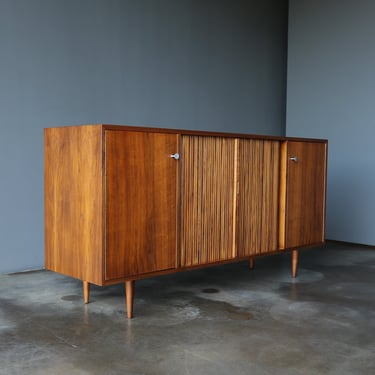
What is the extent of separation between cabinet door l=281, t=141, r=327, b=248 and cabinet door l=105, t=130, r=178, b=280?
3.49 feet

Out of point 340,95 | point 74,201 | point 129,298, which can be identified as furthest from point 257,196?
point 340,95

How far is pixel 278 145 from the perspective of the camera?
3598 mm

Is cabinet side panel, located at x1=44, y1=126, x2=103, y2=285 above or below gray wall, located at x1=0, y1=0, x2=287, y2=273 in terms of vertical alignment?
below

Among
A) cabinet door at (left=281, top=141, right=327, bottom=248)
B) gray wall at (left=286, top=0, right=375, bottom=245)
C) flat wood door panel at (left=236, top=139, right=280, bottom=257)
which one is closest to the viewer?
flat wood door panel at (left=236, top=139, right=280, bottom=257)

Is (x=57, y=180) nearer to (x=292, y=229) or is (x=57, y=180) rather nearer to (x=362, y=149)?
(x=292, y=229)

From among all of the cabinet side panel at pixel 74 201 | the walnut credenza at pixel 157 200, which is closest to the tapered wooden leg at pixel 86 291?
the walnut credenza at pixel 157 200

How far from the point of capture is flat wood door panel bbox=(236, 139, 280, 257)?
3.31m

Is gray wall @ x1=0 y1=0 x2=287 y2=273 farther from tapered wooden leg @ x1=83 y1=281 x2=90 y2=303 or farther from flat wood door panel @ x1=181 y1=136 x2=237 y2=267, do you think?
flat wood door panel @ x1=181 y1=136 x2=237 y2=267

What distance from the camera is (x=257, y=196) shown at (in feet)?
11.3

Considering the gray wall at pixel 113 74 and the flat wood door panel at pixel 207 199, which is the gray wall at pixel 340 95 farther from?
the flat wood door panel at pixel 207 199

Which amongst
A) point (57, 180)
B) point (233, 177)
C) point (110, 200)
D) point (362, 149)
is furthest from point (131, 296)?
point (362, 149)

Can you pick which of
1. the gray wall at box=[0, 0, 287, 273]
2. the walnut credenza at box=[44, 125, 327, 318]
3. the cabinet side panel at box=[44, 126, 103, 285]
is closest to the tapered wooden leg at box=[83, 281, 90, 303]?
the walnut credenza at box=[44, 125, 327, 318]

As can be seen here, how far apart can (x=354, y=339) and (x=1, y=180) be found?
263 cm

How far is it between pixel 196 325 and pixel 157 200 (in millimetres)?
685
